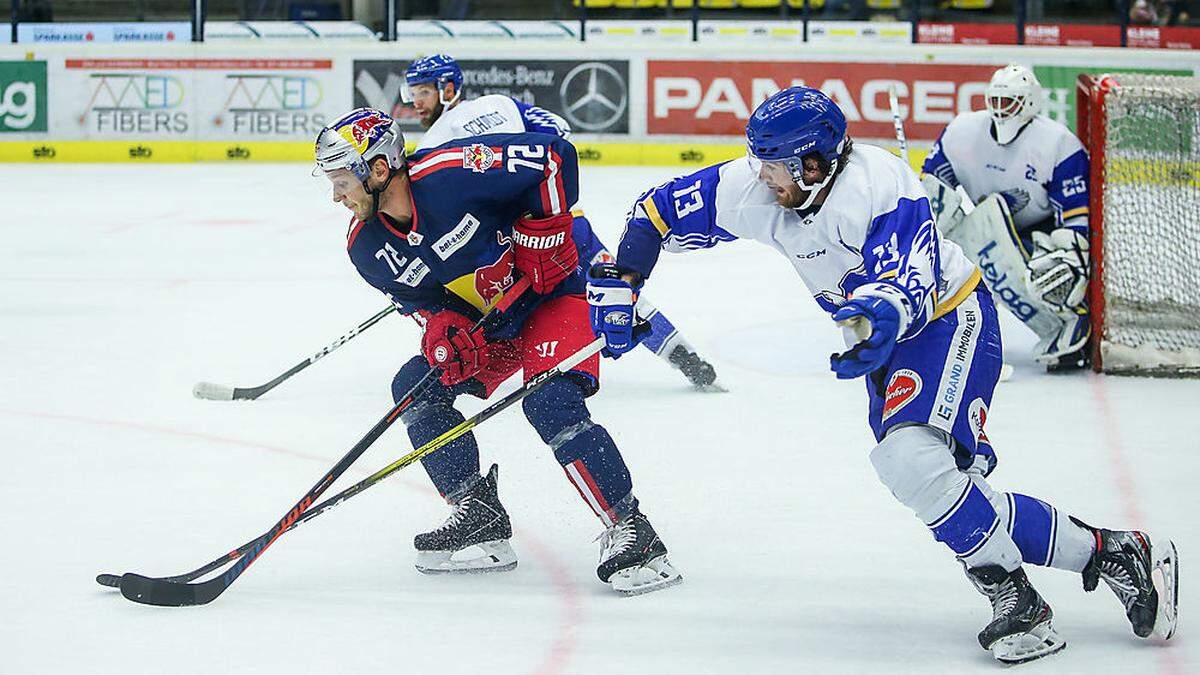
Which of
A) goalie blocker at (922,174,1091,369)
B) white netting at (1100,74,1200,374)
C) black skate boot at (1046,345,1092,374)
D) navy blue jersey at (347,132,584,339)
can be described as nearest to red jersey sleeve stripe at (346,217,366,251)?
navy blue jersey at (347,132,584,339)

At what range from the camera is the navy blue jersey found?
11.0ft

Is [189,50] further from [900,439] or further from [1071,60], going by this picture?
[900,439]

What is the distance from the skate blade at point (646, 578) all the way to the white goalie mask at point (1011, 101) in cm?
302

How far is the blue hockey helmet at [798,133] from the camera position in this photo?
9.24ft

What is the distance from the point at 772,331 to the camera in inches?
256

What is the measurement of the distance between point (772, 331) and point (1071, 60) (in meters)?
5.29

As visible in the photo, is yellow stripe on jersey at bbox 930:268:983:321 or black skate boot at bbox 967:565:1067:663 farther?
yellow stripe on jersey at bbox 930:268:983:321

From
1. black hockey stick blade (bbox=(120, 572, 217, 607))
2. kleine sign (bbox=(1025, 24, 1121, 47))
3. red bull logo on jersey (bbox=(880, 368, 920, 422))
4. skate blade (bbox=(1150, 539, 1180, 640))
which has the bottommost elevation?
black hockey stick blade (bbox=(120, 572, 217, 607))

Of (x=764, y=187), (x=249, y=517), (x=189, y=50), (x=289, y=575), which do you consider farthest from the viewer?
(x=189, y=50)

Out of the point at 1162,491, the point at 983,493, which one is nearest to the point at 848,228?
the point at 983,493

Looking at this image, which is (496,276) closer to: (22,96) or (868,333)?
(868,333)

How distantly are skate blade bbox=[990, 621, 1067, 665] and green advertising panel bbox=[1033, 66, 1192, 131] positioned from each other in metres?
8.36

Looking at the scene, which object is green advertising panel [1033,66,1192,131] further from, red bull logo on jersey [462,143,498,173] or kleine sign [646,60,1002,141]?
red bull logo on jersey [462,143,498,173]

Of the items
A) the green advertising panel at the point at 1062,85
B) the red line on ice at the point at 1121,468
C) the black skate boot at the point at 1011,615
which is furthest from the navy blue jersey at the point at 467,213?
the green advertising panel at the point at 1062,85
